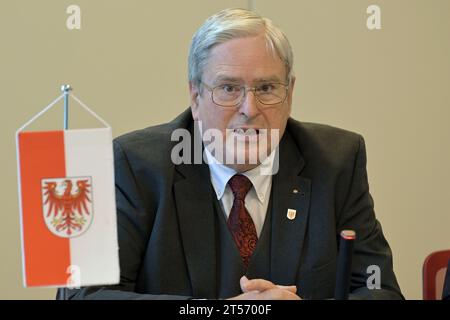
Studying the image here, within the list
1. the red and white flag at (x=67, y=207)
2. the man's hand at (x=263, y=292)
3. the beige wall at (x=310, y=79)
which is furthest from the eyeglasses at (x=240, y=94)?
the beige wall at (x=310, y=79)

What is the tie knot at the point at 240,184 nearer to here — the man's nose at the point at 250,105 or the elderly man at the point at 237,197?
the elderly man at the point at 237,197

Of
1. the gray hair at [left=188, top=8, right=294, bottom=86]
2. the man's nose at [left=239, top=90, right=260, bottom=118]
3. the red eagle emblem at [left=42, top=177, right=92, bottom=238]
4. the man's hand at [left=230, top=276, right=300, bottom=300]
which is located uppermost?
the gray hair at [left=188, top=8, right=294, bottom=86]

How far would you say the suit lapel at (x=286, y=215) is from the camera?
6.58 feet

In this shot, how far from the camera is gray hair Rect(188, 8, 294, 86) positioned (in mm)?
1949

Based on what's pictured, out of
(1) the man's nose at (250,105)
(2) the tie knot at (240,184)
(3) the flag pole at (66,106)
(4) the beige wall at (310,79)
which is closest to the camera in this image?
(3) the flag pole at (66,106)

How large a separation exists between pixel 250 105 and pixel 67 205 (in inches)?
31.8

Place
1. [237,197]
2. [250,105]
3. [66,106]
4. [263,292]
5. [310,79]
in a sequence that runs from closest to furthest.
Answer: [66,106], [263,292], [250,105], [237,197], [310,79]

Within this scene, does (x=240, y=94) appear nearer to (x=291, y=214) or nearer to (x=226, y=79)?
(x=226, y=79)

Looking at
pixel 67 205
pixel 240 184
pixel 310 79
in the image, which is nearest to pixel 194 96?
pixel 240 184

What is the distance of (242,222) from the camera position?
2.03 meters

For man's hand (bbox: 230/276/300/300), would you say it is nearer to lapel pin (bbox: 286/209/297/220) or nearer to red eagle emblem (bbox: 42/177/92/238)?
lapel pin (bbox: 286/209/297/220)

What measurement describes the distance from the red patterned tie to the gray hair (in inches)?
13.3

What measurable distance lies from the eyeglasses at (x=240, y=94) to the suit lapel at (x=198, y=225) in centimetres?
23

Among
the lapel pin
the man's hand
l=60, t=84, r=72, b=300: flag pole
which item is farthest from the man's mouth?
l=60, t=84, r=72, b=300: flag pole
